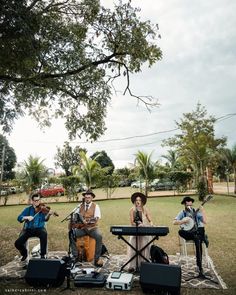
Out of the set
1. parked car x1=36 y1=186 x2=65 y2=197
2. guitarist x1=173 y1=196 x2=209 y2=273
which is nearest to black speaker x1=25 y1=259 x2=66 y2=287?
guitarist x1=173 y1=196 x2=209 y2=273

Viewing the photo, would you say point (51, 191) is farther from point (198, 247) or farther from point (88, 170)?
point (198, 247)

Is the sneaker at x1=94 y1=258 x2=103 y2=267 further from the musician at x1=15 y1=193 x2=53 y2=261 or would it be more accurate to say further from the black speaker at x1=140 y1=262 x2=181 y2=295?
the black speaker at x1=140 y1=262 x2=181 y2=295

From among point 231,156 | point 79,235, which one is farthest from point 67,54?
point 231,156

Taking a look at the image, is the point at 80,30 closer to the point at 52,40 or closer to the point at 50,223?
the point at 52,40

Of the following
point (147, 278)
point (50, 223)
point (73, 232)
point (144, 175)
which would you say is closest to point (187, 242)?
point (147, 278)

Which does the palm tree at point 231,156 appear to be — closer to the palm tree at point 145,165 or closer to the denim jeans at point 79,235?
the palm tree at point 145,165

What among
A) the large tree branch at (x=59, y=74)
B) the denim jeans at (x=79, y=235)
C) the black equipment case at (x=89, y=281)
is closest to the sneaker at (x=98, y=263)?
the denim jeans at (x=79, y=235)

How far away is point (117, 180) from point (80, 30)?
1762 centimetres

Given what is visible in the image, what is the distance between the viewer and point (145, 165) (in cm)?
2425

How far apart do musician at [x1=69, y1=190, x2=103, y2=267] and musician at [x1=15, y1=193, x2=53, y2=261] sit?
0.63 metres

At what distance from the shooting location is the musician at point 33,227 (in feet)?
21.9

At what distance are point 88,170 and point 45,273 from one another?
18.4 metres

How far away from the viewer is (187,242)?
21.3 feet

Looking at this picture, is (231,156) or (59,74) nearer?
(59,74)
